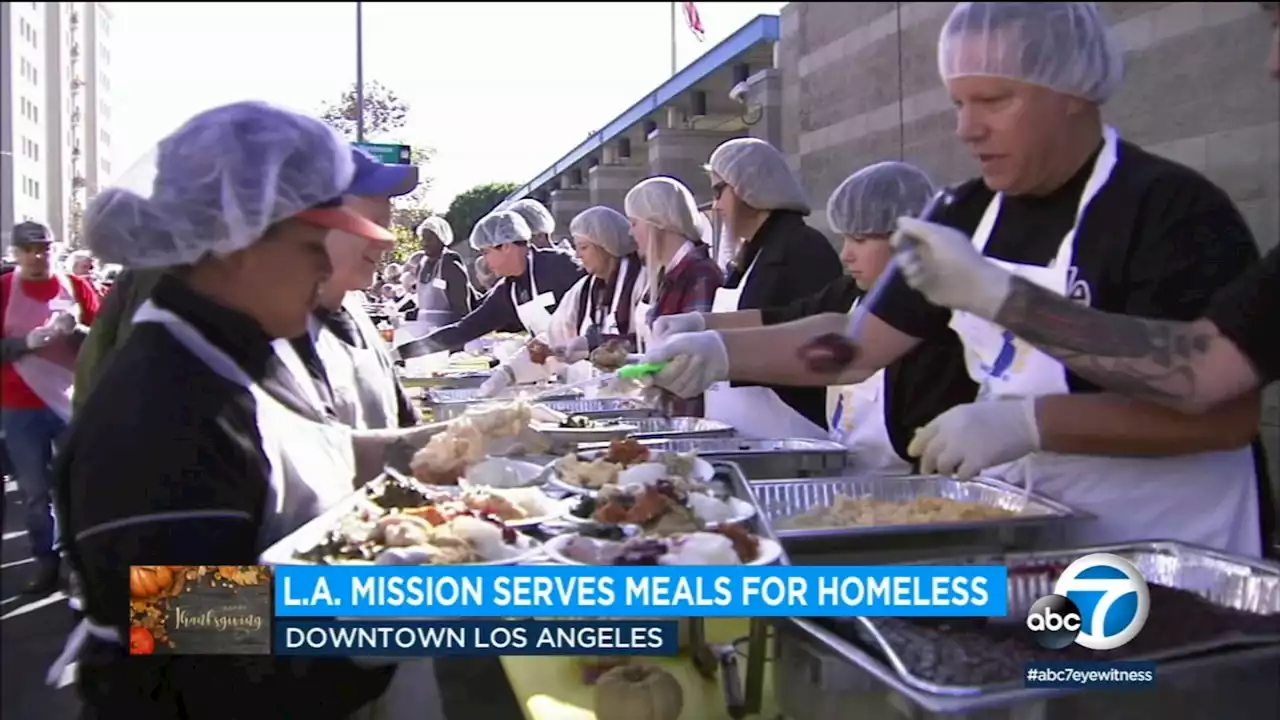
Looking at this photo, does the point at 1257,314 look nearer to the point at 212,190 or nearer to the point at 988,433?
the point at 988,433

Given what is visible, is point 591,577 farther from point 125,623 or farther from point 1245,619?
point 1245,619

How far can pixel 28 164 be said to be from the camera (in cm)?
106

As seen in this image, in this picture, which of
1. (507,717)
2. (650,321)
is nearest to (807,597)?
(507,717)

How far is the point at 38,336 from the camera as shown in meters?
1.13

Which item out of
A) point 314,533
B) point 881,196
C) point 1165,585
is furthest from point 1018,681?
point 314,533

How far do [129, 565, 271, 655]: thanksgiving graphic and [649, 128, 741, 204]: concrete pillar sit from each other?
0.64 metres

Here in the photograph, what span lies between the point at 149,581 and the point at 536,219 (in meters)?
0.61

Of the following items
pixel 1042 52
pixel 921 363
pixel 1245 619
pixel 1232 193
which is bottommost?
pixel 1245 619

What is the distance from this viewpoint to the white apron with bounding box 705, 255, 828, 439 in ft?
6.83

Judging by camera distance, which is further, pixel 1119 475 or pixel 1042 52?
pixel 1119 475

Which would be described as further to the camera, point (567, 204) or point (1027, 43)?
point (567, 204)

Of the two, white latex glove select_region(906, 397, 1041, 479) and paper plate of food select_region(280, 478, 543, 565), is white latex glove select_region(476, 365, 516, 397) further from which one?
white latex glove select_region(906, 397, 1041, 479)

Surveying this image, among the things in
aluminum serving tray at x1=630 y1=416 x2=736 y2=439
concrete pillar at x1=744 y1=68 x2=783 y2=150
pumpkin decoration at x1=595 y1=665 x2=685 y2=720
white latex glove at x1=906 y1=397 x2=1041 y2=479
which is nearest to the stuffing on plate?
pumpkin decoration at x1=595 y1=665 x2=685 y2=720

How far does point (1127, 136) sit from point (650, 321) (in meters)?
0.86
